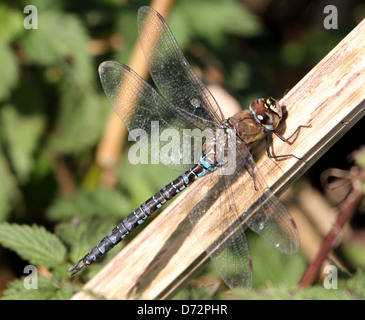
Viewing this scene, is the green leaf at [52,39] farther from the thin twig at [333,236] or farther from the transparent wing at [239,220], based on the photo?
the thin twig at [333,236]

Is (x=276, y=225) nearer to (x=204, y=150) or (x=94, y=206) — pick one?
(x=204, y=150)

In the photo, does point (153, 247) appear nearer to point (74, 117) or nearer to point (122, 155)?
point (122, 155)

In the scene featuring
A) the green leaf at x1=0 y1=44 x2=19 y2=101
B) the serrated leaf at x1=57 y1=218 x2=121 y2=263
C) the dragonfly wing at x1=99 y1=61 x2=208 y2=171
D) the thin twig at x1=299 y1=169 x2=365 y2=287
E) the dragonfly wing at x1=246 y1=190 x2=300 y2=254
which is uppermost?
the green leaf at x1=0 y1=44 x2=19 y2=101

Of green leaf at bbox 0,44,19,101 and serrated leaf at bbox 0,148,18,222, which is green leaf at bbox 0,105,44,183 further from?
green leaf at bbox 0,44,19,101

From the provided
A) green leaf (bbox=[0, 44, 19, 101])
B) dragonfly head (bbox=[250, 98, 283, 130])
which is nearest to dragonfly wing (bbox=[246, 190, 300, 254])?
dragonfly head (bbox=[250, 98, 283, 130])

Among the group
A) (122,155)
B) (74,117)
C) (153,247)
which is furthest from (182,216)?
(74,117)

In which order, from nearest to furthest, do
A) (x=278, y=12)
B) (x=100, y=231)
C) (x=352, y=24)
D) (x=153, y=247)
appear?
1. (x=153, y=247)
2. (x=100, y=231)
3. (x=352, y=24)
4. (x=278, y=12)
